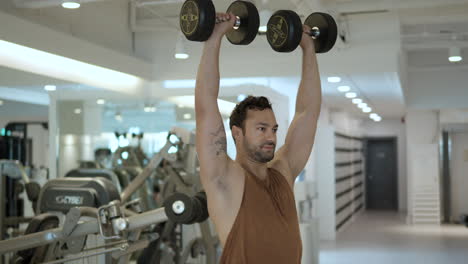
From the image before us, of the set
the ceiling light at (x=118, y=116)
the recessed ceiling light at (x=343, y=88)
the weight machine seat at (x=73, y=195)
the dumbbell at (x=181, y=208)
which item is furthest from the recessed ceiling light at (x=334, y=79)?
the dumbbell at (x=181, y=208)

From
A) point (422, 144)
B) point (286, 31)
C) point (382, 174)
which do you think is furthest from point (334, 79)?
point (382, 174)

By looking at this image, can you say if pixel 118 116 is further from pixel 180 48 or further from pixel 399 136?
pixel 399 136

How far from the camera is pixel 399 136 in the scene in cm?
1858

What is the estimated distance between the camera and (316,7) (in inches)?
235

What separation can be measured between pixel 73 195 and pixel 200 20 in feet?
12.1

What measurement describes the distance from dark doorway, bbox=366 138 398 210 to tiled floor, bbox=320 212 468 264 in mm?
4382

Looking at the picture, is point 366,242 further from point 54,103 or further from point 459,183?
point 54,103

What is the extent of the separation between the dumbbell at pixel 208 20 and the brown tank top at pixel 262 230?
619 millimetres

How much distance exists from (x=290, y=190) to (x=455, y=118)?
11544 millimetres

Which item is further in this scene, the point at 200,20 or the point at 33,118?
the point at 33,118

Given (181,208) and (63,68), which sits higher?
(63,68)

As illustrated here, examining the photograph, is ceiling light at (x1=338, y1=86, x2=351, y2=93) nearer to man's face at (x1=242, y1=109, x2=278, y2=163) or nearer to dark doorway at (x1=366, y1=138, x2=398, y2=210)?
man's face at (x1=242, y1=109, x2=278, y2=163)

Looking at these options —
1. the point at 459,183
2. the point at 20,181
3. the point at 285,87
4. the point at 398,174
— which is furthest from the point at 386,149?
the point at 20,181

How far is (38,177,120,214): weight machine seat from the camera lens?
5.72 metres
